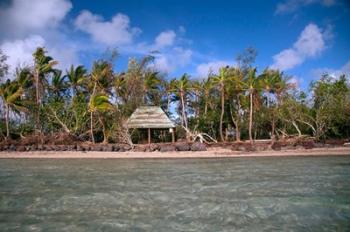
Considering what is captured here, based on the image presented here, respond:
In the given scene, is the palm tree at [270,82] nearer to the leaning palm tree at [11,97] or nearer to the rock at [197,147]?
the rock at [197,147]

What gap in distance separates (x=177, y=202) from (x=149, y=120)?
23094 mm

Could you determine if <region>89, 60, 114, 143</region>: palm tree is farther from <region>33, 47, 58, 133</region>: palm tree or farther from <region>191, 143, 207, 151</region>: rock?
<region>191, 143, 207, 151</region>: rock

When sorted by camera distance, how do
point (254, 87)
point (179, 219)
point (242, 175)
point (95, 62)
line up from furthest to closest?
point (95, 62) < point (254, 87) < point (242, 175) < point (179, 219)

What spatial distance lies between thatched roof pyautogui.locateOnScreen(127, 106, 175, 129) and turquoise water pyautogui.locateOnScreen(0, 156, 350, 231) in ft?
54.3

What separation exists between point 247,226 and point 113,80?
3210 cm

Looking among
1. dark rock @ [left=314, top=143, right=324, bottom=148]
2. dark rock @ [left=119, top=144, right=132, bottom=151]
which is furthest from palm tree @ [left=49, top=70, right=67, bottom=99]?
dark rock @ [left=314, top=143, right=324, bottom=148]

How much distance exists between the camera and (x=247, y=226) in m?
6.96

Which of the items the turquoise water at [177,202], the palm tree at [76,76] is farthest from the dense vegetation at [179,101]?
the turquoise water at [177,202]

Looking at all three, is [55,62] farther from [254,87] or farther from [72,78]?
[254,87]

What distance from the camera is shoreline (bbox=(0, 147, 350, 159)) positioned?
2541 centimetres

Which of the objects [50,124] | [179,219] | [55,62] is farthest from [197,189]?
[55,62]

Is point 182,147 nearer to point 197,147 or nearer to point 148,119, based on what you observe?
point 197,147

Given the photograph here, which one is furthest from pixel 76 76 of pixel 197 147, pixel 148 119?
pixel 197 147

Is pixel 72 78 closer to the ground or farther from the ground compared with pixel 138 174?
farther from the ground
